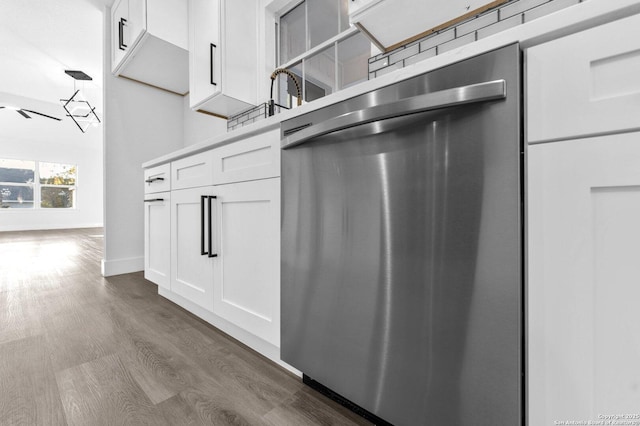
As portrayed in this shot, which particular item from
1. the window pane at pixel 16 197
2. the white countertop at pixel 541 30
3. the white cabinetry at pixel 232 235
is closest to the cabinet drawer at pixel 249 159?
the white cabinetry at pixel 232 235

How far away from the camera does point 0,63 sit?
4195 mm

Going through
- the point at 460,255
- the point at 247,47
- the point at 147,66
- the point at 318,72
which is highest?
the point at 147,66

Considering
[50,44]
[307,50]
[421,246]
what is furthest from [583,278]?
[50,44]

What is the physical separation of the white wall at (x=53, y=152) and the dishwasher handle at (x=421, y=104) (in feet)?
28.6

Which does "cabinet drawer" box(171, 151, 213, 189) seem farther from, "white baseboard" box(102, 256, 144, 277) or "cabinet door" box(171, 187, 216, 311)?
"white baseboard" box(102, 256, 144, 277)

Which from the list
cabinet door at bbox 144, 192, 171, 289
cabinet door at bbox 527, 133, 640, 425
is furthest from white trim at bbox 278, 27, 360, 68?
cabinet door at bbox 527, 133, 640, 425

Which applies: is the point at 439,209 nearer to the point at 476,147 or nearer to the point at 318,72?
the point at 476,147

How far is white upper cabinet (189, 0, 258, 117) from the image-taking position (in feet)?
6.07

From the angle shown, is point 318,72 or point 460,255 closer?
point 460,255

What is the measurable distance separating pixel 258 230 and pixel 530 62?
0.95 meters

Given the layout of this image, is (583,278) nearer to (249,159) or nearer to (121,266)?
(249,159)

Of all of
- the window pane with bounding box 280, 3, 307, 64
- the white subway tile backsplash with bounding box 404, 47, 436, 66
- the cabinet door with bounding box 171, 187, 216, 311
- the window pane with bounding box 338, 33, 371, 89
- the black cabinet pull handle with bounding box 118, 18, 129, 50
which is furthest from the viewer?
the black cabinet pull handle with bounding box 118, 18, 129, 50

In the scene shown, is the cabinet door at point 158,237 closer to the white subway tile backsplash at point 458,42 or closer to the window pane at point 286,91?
the window pane at point 286,91

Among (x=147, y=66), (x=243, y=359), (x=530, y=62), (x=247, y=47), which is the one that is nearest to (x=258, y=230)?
(x=243, y=359)
